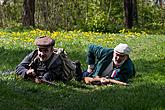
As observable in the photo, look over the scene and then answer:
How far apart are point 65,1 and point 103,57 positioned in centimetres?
3123

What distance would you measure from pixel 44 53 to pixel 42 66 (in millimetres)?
417

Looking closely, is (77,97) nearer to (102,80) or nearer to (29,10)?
(102,80)

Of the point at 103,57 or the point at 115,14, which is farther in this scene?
the point at 115,14

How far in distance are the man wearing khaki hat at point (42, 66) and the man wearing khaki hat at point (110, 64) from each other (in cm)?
94

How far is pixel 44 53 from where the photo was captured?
10531mm

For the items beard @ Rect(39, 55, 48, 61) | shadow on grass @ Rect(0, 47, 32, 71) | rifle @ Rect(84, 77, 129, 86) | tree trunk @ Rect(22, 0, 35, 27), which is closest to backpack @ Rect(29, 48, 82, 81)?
beard @ Rect(39, 55, 48, 61)

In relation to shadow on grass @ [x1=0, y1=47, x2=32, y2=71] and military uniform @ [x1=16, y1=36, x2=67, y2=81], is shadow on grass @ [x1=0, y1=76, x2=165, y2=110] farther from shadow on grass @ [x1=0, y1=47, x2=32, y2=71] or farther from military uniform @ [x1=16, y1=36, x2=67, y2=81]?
shadow on grass @ [x1=0, y1=47, x2=32, y2=71]

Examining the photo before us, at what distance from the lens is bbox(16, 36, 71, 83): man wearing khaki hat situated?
10562 millimetres

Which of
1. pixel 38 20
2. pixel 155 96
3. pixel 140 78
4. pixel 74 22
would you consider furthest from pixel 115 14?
pixel 155 96

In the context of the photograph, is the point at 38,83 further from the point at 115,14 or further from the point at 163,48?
the point at 115,14

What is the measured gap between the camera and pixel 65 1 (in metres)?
42.2

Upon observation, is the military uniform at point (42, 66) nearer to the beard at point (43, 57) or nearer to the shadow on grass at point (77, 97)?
the beard at point (43, 57)

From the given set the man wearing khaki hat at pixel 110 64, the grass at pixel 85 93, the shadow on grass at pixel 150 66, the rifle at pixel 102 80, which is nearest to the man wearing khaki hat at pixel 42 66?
the grass at pixel 85 93

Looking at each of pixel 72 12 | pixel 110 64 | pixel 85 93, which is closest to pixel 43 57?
pixel 85 93
